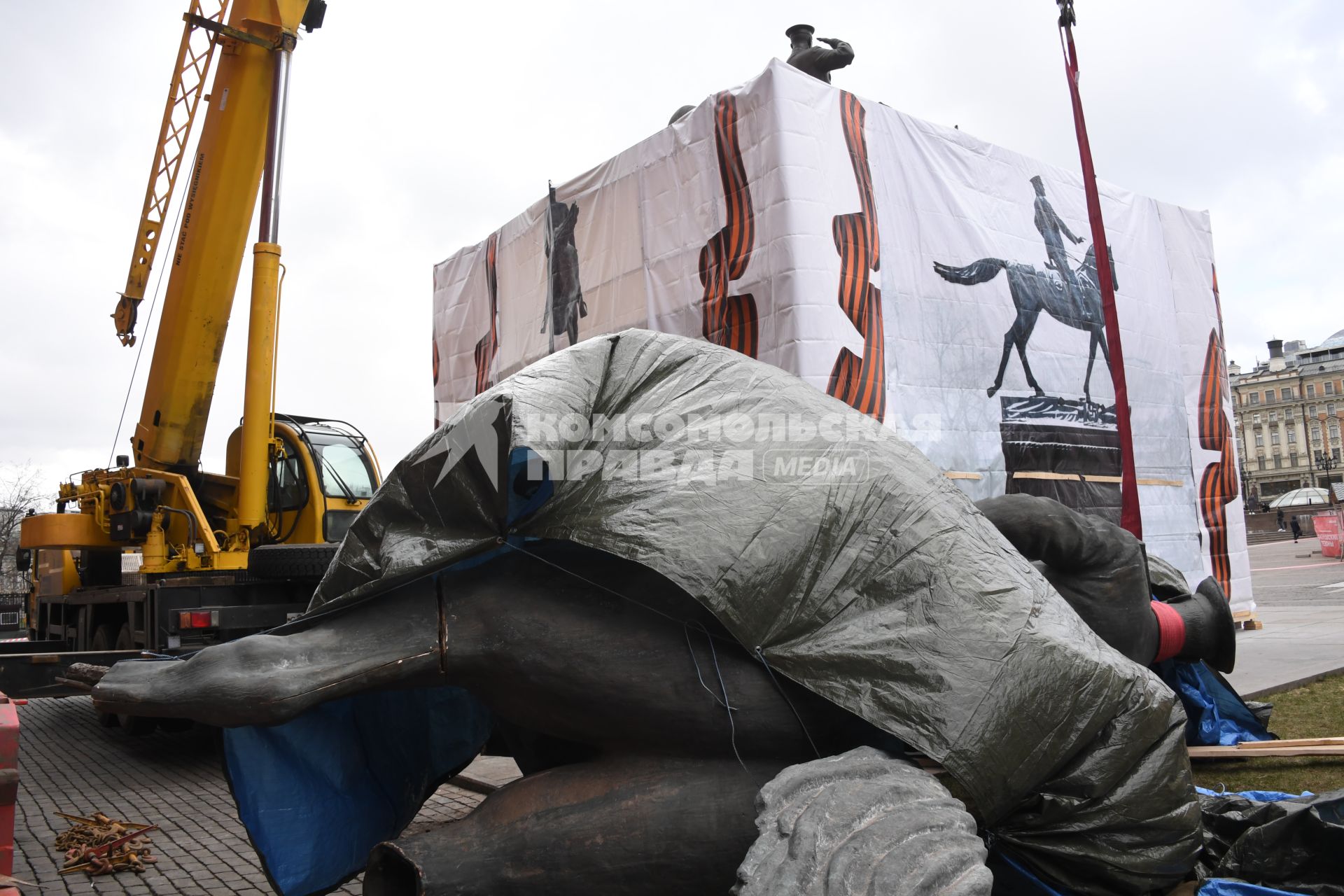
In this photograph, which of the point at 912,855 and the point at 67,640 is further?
the point at 67,640

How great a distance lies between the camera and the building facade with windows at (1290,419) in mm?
76750

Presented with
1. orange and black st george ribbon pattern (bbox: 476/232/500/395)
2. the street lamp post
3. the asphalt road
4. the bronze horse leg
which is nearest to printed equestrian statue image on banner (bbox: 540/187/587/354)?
orange and black st george ribbon pattern (bbox: 476/232/500/395)

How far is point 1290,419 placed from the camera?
3130 inches

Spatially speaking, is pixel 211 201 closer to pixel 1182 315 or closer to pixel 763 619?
pixel 763 619

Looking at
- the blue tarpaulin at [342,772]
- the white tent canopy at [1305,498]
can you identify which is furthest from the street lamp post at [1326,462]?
the blue tarpaulin at [342,772]

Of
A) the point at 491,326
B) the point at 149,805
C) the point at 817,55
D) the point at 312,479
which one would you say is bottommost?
the point at 149,805

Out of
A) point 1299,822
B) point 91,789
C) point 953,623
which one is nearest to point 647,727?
point 953,623

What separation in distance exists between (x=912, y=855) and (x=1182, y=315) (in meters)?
10.8

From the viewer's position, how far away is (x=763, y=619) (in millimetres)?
2033

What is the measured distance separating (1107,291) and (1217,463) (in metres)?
4.79

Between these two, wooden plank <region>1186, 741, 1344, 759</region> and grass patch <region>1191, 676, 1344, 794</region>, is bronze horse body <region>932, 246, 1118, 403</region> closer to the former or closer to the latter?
grass patch <region>1191, 676, 1344, 794</region>

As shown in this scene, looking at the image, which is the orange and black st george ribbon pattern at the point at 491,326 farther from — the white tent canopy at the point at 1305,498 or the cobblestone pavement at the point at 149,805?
the white tent canopy at the point at 1305,498

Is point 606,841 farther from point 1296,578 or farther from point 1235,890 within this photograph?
point 1296,578

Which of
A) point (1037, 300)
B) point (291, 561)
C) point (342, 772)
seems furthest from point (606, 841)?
point (1037, 300)
